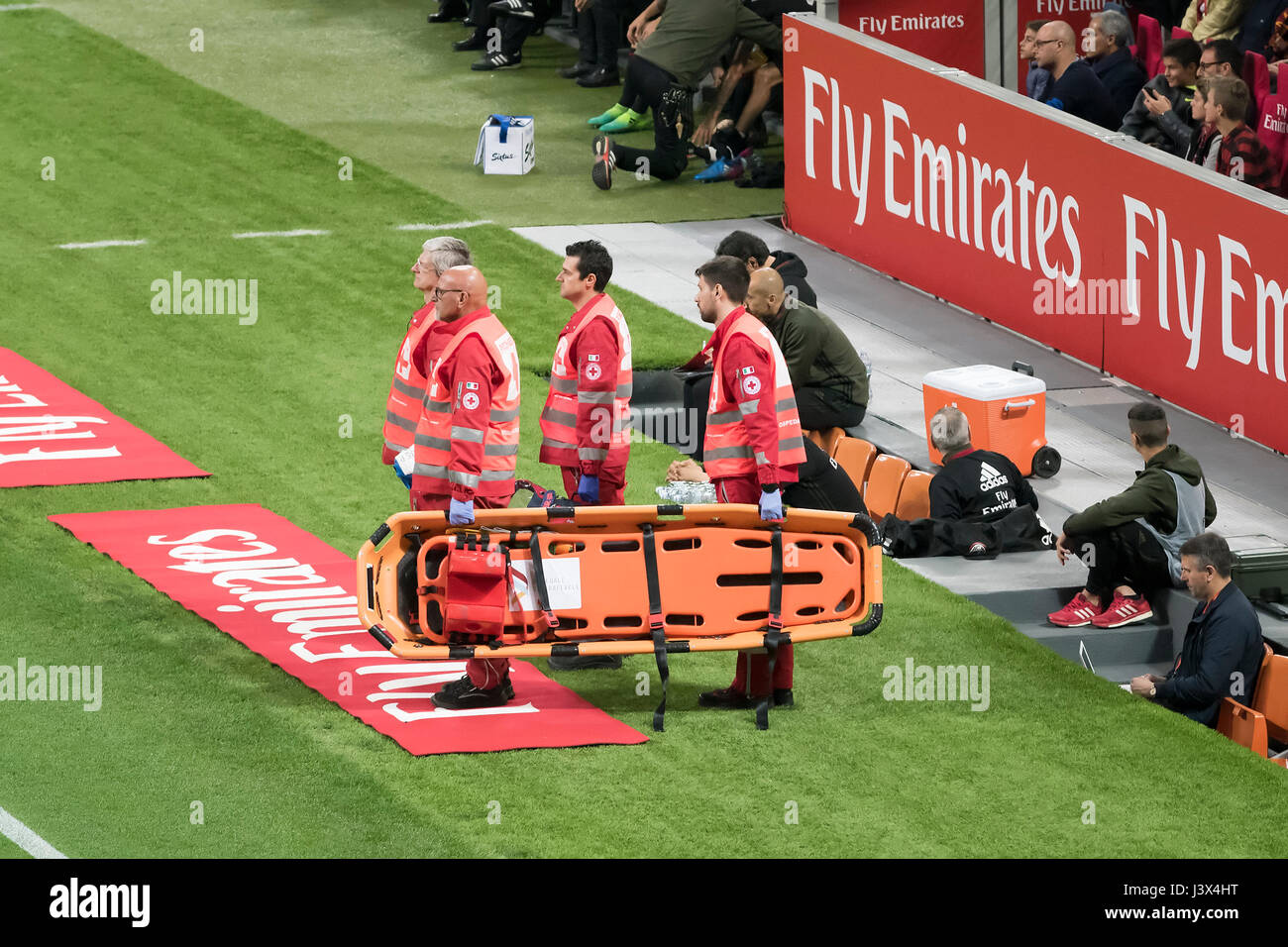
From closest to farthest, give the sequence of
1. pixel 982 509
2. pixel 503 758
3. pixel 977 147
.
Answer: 1. pixel 503 758
2. pixel 982 509
3. pixel 977 147

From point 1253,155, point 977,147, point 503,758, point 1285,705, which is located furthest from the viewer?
point 977,147

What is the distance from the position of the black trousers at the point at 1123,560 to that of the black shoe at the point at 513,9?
13.5 m

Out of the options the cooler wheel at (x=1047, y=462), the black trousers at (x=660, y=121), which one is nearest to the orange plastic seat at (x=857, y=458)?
the cooler wheel at (x=1047, y=462)

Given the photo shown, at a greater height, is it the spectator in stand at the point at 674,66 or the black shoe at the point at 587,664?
the spectator in stand at the point at 674,66

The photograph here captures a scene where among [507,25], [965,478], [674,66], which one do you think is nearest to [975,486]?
[965,478]

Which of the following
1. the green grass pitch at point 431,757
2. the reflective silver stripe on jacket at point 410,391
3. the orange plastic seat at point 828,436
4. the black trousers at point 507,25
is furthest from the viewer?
the black trousers at point 507,25

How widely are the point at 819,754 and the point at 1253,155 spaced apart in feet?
22.1

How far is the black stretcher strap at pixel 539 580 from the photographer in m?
10.3

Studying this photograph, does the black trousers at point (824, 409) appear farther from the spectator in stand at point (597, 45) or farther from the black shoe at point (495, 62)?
the black shoe at point (495, 62)

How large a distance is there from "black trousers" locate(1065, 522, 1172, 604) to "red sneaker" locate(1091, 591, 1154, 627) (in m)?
0.08

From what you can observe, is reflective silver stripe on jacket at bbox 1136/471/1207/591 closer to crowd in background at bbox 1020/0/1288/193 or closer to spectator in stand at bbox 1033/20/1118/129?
crowd in background at bbox 1020/0/1288/193

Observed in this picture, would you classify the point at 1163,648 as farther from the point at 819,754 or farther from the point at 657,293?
the point at 657,293

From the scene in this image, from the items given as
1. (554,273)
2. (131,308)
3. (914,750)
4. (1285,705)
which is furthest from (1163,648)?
(131,308)

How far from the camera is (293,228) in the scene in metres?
19.1
